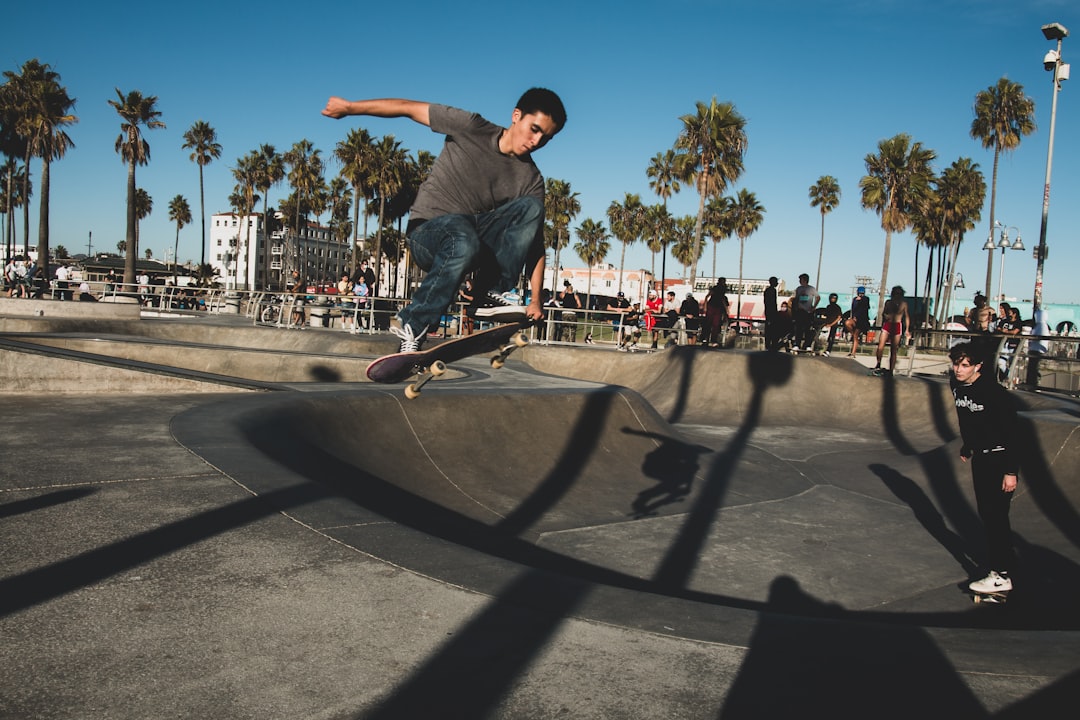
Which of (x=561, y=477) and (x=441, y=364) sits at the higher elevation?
(x=441, y=364)

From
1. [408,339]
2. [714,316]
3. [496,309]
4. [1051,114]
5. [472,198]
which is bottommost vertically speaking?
[408,339]

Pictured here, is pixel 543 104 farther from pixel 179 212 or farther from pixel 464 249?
pixel 179 212

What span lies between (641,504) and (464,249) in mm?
3454

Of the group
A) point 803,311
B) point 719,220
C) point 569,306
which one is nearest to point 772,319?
point 803,311

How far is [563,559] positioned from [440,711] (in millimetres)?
3430

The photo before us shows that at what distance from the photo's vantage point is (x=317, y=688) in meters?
2.00

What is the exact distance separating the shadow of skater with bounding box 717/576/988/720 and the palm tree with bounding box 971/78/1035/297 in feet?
158

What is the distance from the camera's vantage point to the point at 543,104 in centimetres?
465

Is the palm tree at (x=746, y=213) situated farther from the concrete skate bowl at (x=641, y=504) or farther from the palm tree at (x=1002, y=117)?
the concrete skate bowl at (x=641, y=504)

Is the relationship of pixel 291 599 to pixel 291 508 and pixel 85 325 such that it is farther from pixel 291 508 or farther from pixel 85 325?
pixel 85 325

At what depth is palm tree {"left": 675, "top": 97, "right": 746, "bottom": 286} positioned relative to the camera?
130 feet

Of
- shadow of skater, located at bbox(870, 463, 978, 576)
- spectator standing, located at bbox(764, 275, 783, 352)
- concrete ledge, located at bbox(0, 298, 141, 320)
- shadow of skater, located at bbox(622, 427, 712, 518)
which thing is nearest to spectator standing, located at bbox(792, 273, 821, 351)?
spectator standing, located at bbox(764, 275, 783, 352)

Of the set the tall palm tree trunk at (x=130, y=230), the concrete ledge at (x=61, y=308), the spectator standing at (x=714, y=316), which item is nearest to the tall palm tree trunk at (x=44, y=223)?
the tall palm tree trunk at (x=130, y=230)

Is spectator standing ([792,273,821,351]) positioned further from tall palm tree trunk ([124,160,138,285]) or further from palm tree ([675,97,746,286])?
tall palm tree trunk ([124,160,138,285])
